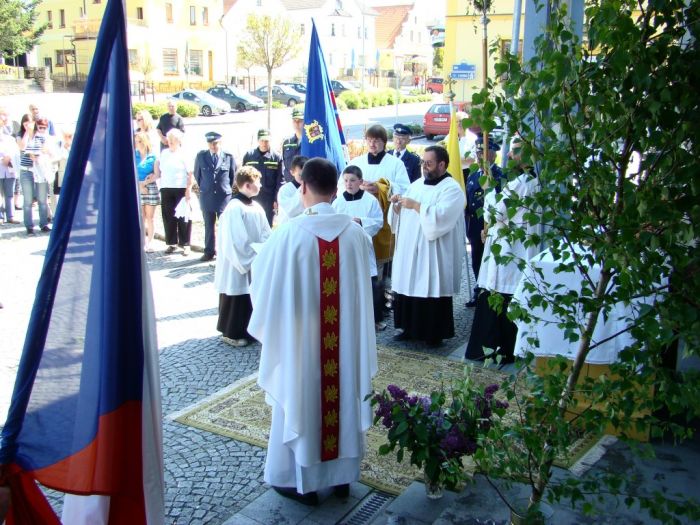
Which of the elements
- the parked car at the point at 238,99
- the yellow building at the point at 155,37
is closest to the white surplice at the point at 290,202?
the parked car at the point at 238,99

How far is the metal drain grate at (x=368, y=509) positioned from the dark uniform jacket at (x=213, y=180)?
252 inches

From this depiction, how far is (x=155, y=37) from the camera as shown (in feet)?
167

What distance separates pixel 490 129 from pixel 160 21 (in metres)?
53.6

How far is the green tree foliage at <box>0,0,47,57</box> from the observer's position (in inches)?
1606

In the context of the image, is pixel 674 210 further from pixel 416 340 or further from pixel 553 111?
pixel 416 340

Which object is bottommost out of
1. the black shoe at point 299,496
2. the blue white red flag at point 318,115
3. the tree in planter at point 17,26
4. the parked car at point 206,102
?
the black shoe at point 299,496

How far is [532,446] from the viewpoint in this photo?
2.46 meters

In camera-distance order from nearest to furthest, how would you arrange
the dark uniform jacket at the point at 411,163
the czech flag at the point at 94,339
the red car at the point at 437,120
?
1. the czech flag at the point at 94,339
2. the dark uniform jacket at the point at 411,163
3. the red car at the point at 437,120

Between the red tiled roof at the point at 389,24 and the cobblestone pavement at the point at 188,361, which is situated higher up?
the red tiled roof at the point at 389,24

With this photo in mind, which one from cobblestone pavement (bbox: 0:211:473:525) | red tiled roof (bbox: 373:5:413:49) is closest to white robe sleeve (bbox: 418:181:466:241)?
cobblestone pavement (bbox: 0:211:473:525)

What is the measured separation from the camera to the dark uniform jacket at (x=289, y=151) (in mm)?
10289

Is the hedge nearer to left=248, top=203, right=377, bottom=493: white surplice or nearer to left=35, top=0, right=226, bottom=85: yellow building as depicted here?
left=35, top=0, right=226, bottom=85: yellow building

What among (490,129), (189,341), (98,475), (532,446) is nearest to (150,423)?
(98,475)

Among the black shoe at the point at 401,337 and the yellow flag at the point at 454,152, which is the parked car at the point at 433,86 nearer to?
the yellow flag at the point at 454,152
